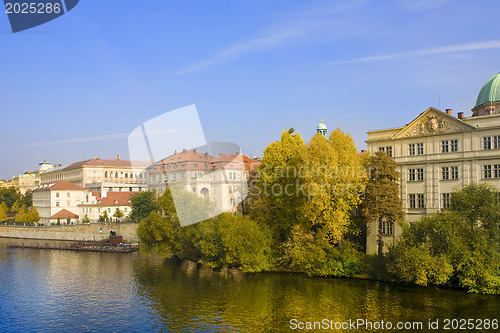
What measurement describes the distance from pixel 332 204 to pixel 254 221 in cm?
961

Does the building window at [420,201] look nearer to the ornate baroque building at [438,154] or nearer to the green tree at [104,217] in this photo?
the ornate baroque building at [438,154]

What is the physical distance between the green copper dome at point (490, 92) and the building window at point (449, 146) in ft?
30.3

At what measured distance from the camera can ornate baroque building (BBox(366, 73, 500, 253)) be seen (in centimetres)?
3834

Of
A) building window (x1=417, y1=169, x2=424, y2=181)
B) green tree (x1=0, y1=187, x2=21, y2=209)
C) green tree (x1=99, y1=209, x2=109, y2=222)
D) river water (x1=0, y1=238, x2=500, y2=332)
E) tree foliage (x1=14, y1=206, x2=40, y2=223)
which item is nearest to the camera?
river water (x1=0, y1=238, x2=500, y2=332)

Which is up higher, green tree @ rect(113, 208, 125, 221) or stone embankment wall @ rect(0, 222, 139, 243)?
green tree @ rect(113, 208, 125, 221)

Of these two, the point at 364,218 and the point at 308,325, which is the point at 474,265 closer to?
the point at 364,218

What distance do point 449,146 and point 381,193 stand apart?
797 cm

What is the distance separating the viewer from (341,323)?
89.1 feet

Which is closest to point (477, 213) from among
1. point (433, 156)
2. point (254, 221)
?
point (433, 156)

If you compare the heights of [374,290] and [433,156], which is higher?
[433,156]

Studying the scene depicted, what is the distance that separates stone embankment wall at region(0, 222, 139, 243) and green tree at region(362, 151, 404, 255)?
43874 mm

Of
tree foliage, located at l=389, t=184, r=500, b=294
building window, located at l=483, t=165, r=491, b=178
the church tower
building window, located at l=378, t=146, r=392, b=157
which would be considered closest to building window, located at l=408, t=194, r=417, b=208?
building window, located at l=378, t=146, r=392, b=157

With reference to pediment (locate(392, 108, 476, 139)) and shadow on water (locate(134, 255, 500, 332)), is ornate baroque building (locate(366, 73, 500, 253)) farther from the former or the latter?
shadow on water (locate(134, 255, 500, 332))

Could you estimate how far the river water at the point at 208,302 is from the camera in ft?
91.1
